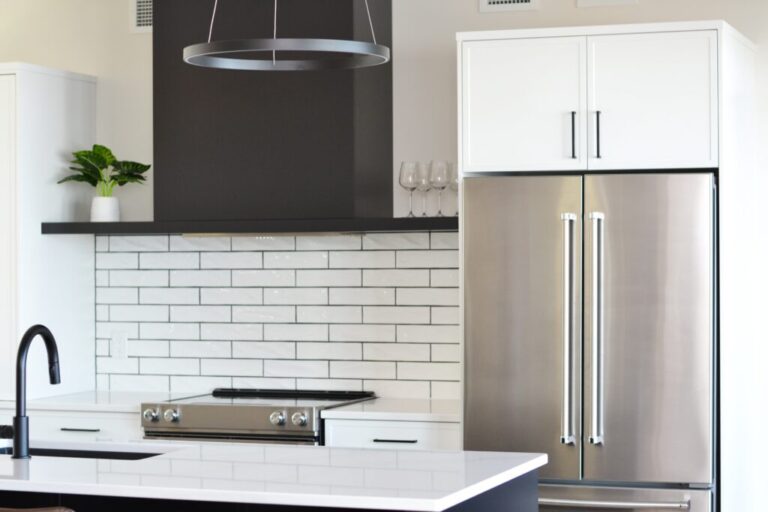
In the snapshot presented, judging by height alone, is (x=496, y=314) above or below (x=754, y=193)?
below

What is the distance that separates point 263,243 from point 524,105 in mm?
1562

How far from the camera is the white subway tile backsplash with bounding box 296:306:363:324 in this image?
18.2ft

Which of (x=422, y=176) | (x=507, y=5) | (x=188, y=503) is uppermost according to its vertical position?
(x=507, y=5)

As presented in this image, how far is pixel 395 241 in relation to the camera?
5.49m

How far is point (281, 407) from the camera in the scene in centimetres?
495

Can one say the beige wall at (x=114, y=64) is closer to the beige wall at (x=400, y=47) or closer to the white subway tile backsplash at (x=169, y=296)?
the beige wall at (x=400, y=47)

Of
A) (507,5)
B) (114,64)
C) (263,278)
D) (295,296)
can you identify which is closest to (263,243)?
(263,278)

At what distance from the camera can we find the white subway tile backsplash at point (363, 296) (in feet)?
18.0

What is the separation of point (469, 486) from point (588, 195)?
1.93 meters

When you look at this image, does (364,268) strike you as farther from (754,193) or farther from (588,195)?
(754,193)

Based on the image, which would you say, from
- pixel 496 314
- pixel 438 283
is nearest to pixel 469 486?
pixel 496 314

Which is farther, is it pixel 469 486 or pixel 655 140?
pixel 655 140

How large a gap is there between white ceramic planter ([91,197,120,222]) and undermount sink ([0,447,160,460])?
1.95 meters

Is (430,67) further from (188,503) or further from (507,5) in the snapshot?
(188,503)
